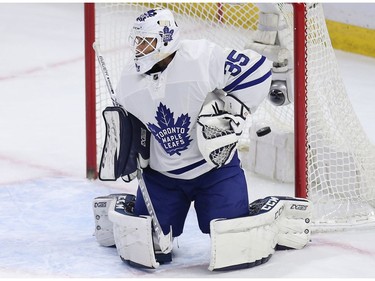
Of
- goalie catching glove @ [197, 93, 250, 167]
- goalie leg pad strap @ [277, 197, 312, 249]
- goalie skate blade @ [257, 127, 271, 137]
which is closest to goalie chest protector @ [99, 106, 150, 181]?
goalie catching glove @ [197, 93, 250, 167]

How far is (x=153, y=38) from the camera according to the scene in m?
4.15

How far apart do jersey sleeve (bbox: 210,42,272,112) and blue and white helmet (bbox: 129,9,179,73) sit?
14 centimetres

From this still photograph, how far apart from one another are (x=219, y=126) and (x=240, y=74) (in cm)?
18

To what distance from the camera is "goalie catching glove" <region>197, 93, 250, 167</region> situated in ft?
13.5

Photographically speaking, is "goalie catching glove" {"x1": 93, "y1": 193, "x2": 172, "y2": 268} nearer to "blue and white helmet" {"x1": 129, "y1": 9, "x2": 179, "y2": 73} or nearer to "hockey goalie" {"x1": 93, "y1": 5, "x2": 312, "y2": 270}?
"hockey goalie" {"x1": 93, "y1": 5, "x2": 312, "y2": 270}

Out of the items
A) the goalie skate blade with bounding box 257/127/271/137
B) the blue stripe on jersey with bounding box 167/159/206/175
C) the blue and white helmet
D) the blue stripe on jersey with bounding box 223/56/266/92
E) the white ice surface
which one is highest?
the blue and white helmet

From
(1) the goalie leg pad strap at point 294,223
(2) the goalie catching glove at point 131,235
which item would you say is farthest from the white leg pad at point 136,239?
(1) the goalie leg pad strap at point 294,223

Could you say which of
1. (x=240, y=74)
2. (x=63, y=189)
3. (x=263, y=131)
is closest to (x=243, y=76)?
(x=240, y=74)

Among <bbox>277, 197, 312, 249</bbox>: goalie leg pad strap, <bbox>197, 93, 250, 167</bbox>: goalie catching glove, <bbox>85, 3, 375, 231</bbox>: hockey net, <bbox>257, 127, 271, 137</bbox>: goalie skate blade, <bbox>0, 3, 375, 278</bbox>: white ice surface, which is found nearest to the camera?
<bbox>197, 93, 250, 167</bbox>: goalie catching glove

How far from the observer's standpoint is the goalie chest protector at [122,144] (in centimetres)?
428

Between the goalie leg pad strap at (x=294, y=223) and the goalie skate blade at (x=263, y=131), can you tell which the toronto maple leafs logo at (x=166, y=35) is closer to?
the goalie leg pad strap at (x=294, y=223)

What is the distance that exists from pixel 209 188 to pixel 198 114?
0.25 metres

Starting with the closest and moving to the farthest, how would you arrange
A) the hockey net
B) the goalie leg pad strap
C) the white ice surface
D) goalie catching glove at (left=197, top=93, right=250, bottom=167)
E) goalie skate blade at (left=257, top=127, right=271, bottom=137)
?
goalie catching glove at (left=197, top=93, right=250, bottom=167) < the white ice surface < the goalie leg pad strap < the hockey net < goalie skate blade at (left=257, top=127, right=271, bottom=137)

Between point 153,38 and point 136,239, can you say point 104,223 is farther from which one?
point 153,38
